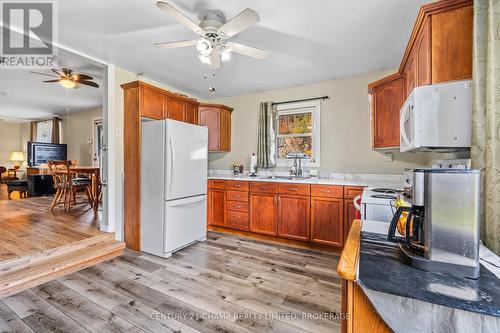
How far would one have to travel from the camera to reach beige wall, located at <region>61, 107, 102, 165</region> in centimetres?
645

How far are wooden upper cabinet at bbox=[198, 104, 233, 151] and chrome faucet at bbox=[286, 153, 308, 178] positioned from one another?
1.33 metres

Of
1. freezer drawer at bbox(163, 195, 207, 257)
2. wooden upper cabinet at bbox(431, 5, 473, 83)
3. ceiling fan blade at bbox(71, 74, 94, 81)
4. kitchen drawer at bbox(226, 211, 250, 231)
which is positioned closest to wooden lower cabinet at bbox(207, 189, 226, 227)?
kitchen drawer at bbox(226, 211, 250, 231)

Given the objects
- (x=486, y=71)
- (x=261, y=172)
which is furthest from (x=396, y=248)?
(x=261, y=172)

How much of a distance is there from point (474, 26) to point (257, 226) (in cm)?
303

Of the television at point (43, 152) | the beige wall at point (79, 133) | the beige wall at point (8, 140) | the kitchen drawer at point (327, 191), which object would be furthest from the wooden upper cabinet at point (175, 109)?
the beige wall at point (8, 140)

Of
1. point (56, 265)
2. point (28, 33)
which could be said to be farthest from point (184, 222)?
point (28, 33)

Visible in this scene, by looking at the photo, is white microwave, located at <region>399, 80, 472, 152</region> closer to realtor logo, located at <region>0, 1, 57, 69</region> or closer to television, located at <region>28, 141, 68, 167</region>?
realtor logo, located at <region>0, 1, 57, 69</region>

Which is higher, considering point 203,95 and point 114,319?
point 203,95

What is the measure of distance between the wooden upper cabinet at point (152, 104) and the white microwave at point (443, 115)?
299cm

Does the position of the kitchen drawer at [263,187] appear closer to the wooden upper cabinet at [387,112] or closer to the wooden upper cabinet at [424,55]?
the wooden upper cabinet at [387,112]

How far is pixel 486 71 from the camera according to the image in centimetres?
121

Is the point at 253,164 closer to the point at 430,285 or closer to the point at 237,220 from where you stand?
the point at 237,220

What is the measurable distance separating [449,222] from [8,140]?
11851 millimetres

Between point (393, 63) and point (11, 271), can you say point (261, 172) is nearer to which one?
point (393, 63)
